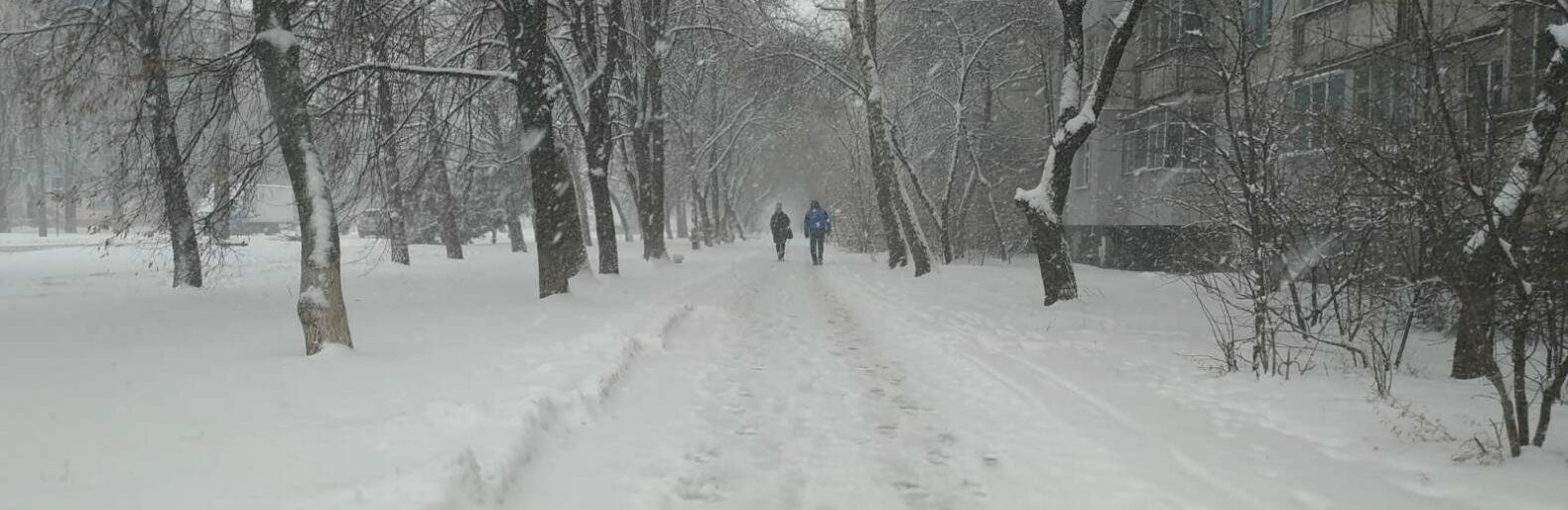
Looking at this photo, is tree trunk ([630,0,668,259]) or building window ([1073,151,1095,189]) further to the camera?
building window ([1073,151,1095,189])

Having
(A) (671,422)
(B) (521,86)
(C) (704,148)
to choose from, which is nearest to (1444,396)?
(A) (671,422)

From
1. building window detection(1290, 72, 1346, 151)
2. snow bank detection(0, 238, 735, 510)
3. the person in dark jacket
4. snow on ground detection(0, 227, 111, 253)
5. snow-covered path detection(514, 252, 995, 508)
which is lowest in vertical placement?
snow-covered path detection(514, 252, 995, 508)

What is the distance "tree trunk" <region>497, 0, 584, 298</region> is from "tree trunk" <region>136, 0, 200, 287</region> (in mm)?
3797

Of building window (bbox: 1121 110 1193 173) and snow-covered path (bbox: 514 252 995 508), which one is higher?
building window (bbox: 1121 110 1193 173)

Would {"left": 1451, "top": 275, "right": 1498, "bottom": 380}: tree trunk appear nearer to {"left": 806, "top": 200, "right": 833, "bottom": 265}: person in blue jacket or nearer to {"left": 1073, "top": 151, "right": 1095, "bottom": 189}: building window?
{"left": 1073, "top": 151, "right": 1095, "bottom": 189}: building window

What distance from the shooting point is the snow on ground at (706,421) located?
3729 millimetres

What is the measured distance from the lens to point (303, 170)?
6.61 metres

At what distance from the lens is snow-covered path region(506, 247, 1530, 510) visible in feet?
12.6

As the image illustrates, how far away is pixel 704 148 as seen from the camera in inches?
1258

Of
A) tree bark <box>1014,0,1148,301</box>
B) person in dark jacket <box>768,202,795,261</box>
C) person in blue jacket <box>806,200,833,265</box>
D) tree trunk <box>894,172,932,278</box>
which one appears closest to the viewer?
tree bark <box>1014,0,1148,301</box>

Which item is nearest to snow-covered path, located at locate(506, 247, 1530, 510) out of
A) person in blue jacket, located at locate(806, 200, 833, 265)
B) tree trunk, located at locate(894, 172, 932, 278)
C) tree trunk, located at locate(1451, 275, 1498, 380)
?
tree trunk, located at locate(1451, 275, 1498, 380)

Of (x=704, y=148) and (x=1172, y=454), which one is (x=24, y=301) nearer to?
(x=1172, y=454)

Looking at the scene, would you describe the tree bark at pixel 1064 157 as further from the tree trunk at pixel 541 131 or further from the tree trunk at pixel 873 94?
the tree trunk at pixel 873 94

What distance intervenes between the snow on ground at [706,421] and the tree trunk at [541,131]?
2.10 meters
